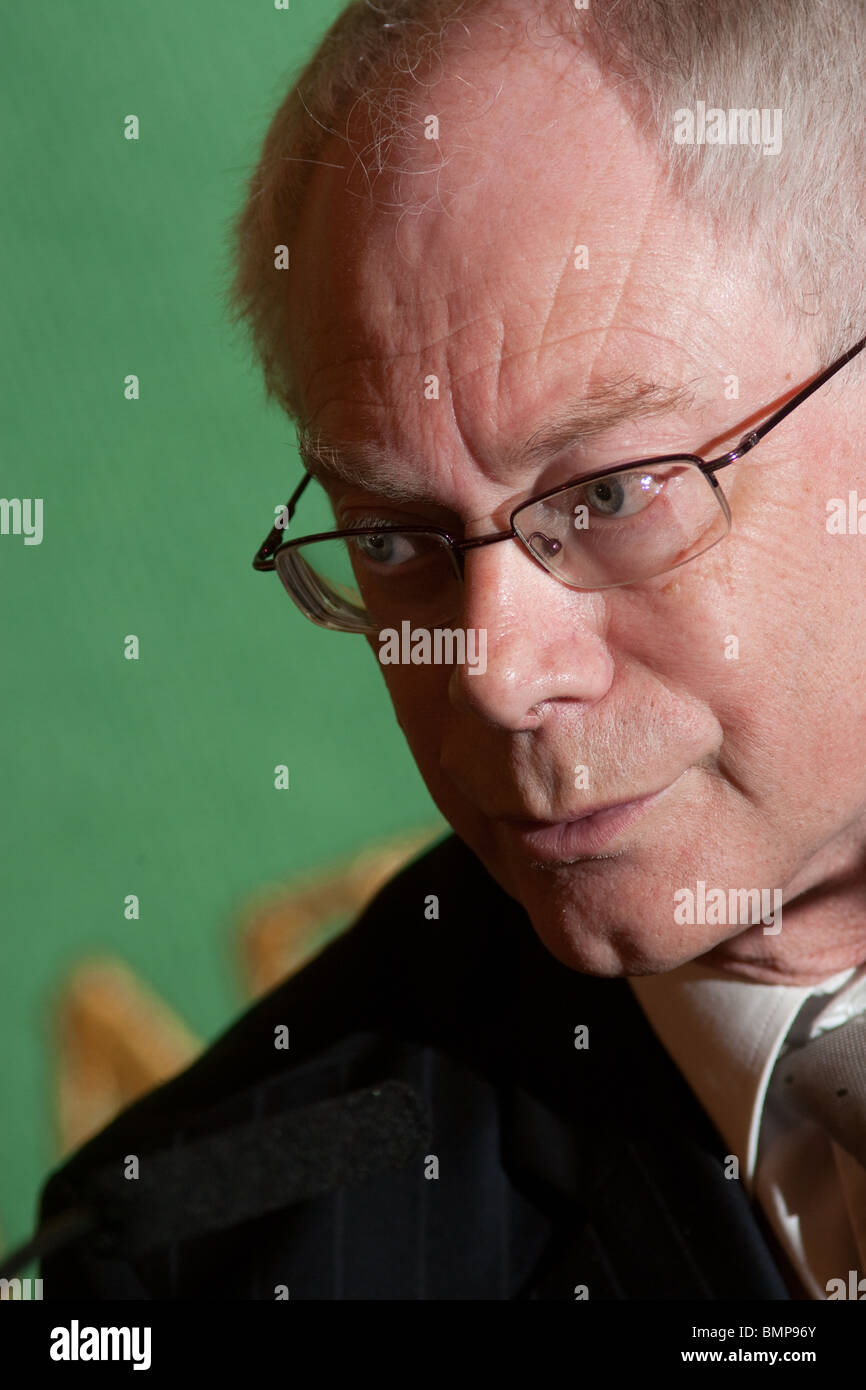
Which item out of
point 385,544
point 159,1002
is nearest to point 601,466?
point 385,544

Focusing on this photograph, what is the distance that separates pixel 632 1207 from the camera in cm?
89

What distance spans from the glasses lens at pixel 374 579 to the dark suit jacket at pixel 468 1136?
27cm

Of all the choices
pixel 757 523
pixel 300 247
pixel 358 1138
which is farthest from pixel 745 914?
pixel 300 247

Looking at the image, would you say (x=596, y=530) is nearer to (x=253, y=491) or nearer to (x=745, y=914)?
(x=745, y=914)

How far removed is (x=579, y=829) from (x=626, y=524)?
0.16 meters

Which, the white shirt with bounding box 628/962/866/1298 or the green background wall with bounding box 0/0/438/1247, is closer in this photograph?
the white shirt with bounding box 628/962/866/1298

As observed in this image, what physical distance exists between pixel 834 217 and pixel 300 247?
0.98 ft

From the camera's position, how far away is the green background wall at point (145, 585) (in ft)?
4.45

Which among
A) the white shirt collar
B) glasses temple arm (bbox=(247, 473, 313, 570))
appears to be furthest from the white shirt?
glasses temple arm (bbox=(247, 473, 313, 570))

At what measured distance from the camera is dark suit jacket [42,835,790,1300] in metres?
0.88

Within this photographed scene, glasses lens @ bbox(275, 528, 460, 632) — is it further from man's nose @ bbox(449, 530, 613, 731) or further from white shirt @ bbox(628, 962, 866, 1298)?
white shirt @ bbox(628, 962, 866, 1298)

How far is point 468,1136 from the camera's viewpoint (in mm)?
961

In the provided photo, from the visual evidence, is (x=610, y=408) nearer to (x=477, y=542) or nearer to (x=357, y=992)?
(x=477, y=542)

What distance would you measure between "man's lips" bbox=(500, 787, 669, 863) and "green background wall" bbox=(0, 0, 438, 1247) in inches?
29.9
